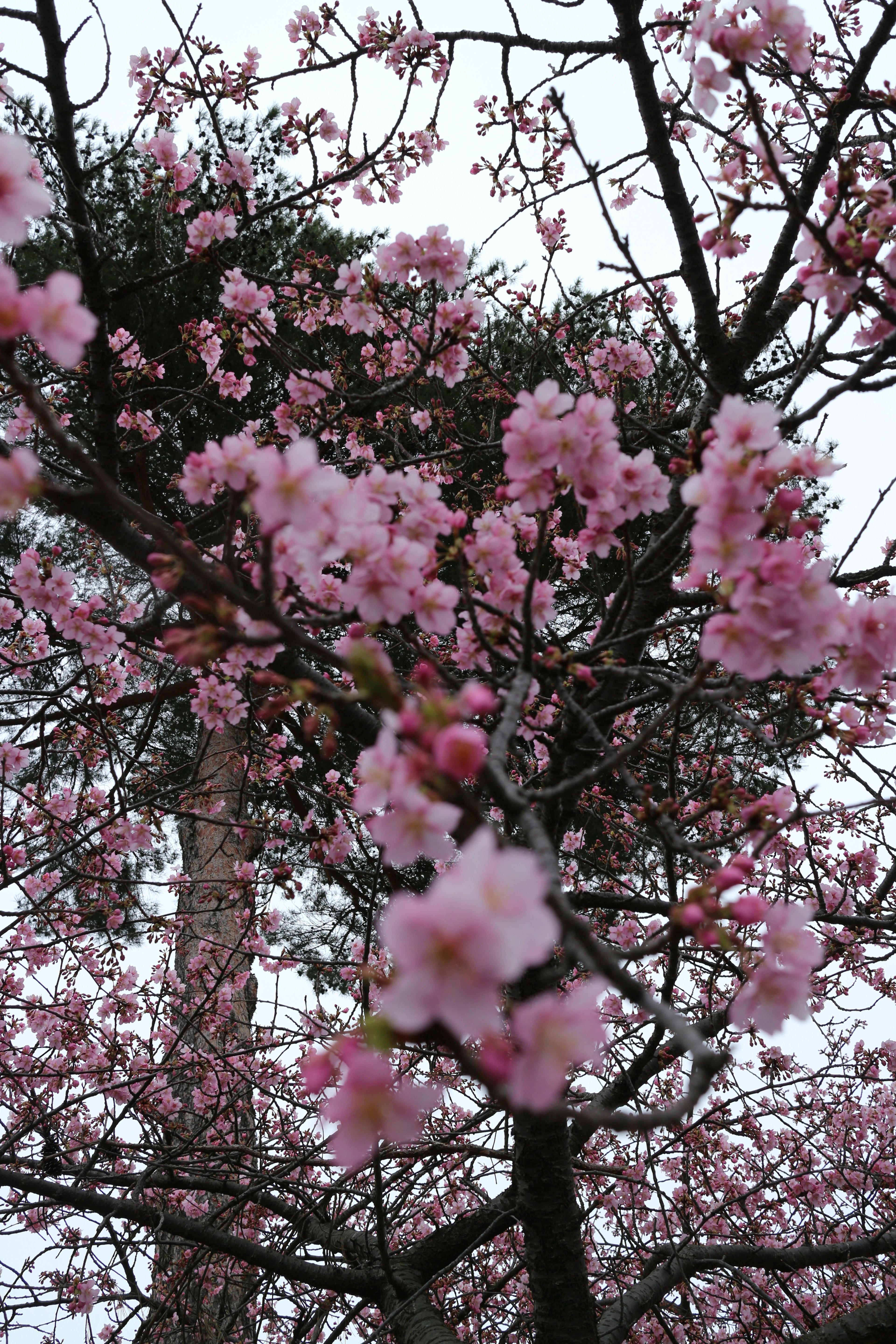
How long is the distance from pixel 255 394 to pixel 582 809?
4872 millimetres

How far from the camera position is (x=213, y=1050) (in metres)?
3.39

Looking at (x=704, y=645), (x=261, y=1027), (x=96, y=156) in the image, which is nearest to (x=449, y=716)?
(x=704, y=645)

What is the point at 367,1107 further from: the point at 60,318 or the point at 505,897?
the point at 60,318

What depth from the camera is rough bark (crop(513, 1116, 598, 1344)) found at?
77.6 inches

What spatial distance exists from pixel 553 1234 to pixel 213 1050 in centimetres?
193

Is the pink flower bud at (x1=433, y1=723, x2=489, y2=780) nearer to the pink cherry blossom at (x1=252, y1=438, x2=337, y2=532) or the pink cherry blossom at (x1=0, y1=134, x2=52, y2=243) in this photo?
the pink cherry blossom at (x1=252, y1=438, x2=337, y2=532)

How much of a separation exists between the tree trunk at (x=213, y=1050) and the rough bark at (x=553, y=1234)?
39.7 inches

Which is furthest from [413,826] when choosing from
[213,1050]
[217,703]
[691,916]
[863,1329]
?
[213,1050]

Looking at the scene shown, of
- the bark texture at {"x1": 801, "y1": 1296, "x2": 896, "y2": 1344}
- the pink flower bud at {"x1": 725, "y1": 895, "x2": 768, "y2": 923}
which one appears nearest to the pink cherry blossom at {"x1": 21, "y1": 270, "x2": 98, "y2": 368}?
the pink flower bud at {"x1": 725, "y1": 895, "x2": 768, "y2": 923}

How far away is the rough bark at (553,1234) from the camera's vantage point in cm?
197

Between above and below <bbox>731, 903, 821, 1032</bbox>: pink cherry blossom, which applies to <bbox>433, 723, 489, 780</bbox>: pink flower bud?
above

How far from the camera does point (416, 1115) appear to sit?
0.73 metres

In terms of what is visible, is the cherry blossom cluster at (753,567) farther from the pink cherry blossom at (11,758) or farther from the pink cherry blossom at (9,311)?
the pink cherry blossom at (11,758)

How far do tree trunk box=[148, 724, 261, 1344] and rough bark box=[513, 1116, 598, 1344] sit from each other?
1010 mm
